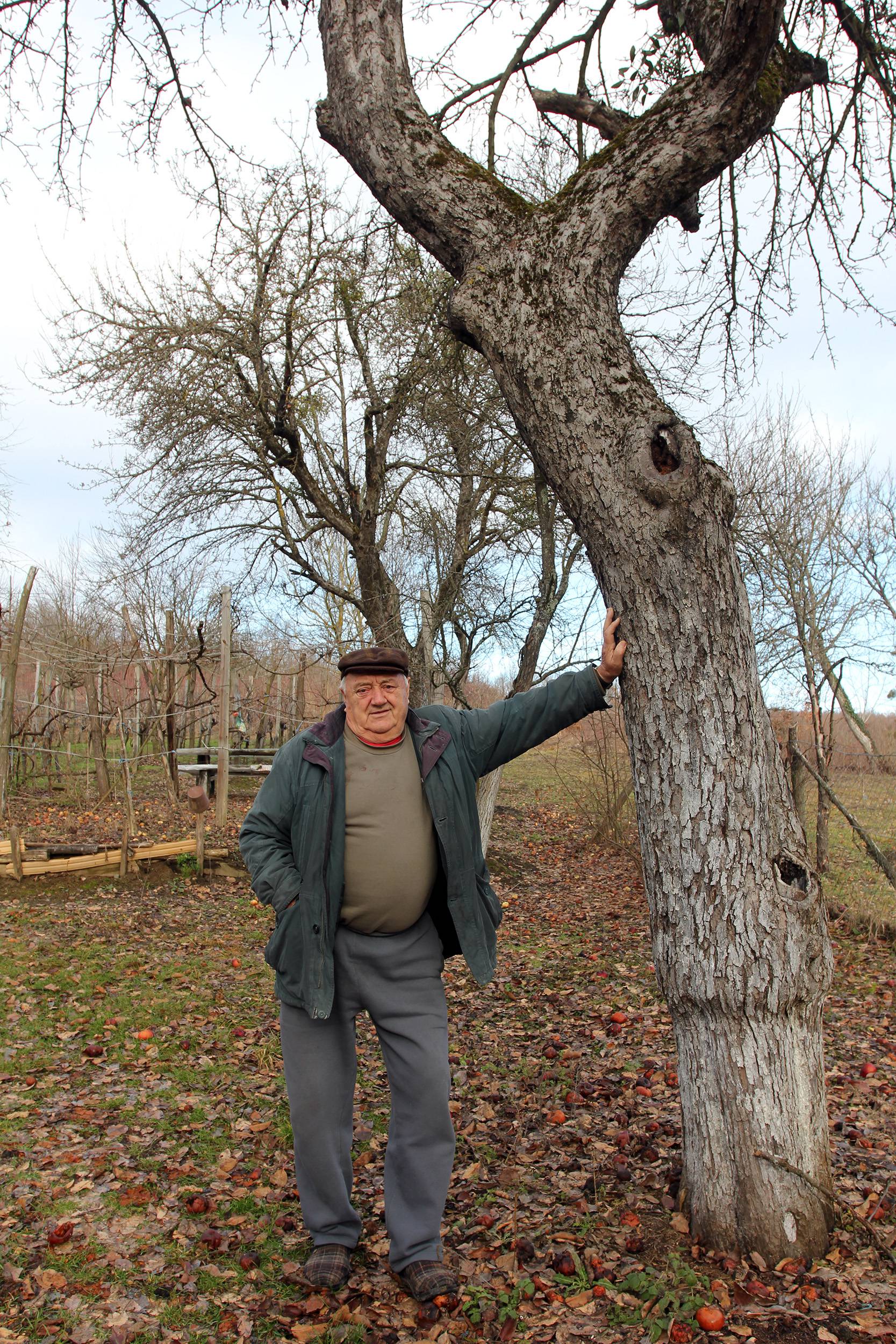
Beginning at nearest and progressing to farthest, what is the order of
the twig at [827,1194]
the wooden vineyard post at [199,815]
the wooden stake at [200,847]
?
1. the twig at [827,1194]
2. the wooden vineyard post at [199,815]
3. the wooden stake at [200,847]

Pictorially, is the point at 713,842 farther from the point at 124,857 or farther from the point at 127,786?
the point at 127,786

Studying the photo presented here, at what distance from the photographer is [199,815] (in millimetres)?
9000

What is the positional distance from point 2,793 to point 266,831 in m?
10.1

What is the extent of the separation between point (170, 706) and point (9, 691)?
6.82ft

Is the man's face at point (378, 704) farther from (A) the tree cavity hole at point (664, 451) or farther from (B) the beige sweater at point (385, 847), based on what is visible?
(A) the tree cavity hole at point (664, 451)

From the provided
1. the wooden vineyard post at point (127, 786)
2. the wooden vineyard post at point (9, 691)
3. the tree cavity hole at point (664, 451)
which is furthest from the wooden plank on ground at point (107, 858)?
the tree cavity hole at point (664, 451)

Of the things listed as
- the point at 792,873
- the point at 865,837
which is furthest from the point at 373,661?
the point at 865,837

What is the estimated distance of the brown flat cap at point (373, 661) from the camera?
9.77 feet

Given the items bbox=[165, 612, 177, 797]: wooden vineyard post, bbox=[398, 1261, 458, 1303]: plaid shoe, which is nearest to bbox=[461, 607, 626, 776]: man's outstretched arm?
bbox=[398, 1261, 458, 1303]: plaid shoe

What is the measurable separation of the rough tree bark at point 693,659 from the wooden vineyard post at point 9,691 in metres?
10.2

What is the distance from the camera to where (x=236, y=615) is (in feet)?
40.9

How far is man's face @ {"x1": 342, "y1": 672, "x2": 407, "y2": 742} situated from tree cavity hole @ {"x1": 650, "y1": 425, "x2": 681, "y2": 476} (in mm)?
1119

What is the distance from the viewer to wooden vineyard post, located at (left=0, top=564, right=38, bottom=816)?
454 inches

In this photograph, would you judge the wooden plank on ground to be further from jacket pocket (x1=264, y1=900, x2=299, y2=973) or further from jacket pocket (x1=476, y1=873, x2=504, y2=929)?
jacket pocket (x1=476, y1=873, x2=504, y2=929)
